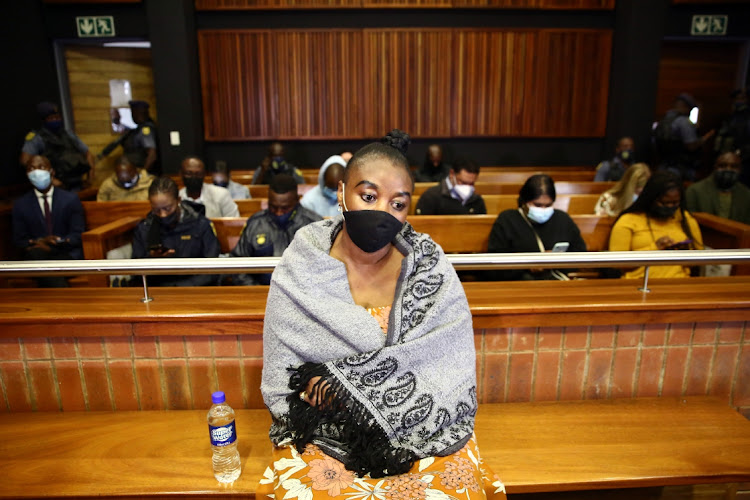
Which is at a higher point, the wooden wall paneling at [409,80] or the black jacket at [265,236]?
the wooden wall paneling at [409,80]

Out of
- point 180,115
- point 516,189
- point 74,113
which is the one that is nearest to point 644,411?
point 516,189

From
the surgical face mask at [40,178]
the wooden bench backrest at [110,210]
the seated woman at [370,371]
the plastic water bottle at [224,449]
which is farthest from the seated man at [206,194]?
the seated woman at [370,371]

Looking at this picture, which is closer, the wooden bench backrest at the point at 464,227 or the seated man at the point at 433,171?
the wooden bench backrest at the point at 464,227

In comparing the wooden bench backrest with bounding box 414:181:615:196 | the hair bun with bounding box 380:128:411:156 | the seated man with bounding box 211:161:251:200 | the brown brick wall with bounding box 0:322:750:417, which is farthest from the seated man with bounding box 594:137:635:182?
the hair bun with bounding box 380:128:411:156

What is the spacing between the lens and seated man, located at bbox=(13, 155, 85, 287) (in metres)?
3.74

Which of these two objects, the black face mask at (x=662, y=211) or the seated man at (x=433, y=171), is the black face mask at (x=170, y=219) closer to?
the black face mask at (x=662, y=211)

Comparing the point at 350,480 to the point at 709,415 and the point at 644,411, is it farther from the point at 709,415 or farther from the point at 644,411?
the point at 709,415

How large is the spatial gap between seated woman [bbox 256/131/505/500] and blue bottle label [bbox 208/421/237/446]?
Answer: 0.18m

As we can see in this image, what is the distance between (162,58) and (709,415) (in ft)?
22.6

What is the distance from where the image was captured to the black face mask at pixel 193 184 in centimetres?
413

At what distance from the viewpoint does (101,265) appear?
69.0 inches

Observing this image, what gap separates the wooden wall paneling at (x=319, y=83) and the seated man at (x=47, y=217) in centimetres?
407

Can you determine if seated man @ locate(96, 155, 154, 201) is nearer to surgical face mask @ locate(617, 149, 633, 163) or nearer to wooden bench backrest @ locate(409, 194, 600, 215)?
wooden bench backrest @ locate(409, 194, 600, 215)

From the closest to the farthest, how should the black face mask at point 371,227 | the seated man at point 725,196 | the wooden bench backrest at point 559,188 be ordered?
the black face mask at point 371,227 < the seated man at point 725,196 < the wooden bench backrest at point 559,188
